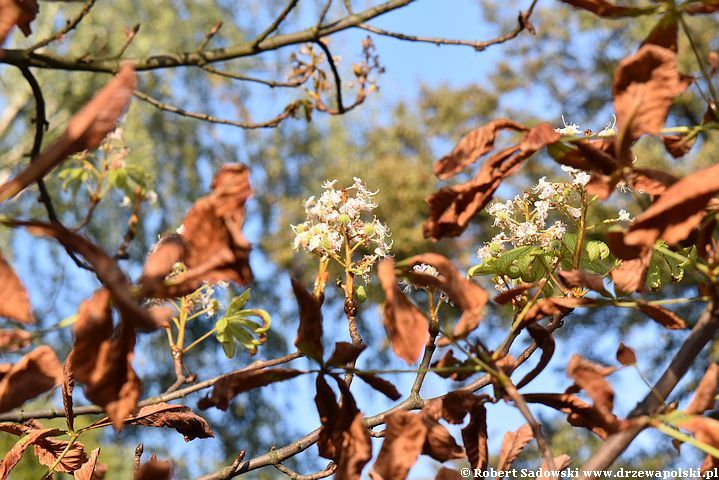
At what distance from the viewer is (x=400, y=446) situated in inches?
18.6

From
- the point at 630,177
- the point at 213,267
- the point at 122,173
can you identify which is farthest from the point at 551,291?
the point at 122,173

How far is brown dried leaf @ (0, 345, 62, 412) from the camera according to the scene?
443mm

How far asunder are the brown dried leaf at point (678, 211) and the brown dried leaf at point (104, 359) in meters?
0.27

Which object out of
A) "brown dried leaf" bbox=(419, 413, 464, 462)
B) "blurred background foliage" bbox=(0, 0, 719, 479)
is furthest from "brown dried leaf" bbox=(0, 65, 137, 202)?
"blurred background foliage" bbox=(0, 0, 719, 479)

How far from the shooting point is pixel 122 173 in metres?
2.24

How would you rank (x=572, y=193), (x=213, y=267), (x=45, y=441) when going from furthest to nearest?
(x=572, y=193) → (x=45, y=441) → (x=213, y=267)

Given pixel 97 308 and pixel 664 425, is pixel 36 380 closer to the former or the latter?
pixel 97 308

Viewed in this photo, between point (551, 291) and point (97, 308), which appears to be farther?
point (551, 291)

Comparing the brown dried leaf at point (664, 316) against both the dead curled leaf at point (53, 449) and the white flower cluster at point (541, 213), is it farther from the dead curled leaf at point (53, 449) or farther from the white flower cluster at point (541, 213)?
the dead curled leaf at point (53, 449)

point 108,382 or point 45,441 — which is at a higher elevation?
point 108,382

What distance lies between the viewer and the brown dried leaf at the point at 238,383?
1.50 ft

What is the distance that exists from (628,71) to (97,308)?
0.30 meters

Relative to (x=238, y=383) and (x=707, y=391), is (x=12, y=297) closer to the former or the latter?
(x=238, y=383)

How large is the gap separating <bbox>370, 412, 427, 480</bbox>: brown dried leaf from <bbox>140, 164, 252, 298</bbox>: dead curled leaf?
145mm
